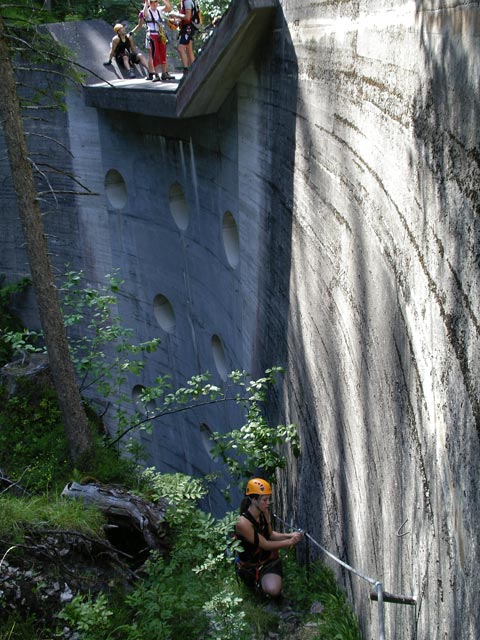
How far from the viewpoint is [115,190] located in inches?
601

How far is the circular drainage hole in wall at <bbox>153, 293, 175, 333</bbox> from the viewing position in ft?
48.3

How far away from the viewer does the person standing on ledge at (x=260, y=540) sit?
6398mm

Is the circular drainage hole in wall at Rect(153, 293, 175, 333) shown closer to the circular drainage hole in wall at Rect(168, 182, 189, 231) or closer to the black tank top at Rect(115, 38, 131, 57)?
the circular drainage hole in wall at Rect(168, 182, 189, 231)

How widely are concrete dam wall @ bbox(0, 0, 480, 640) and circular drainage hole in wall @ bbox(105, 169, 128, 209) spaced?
2524mm

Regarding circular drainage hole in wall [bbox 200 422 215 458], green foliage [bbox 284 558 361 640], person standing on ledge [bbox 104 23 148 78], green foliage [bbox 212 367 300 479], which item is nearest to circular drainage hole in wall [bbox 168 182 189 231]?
person standing on ledge [bbox 104 23 148 78]

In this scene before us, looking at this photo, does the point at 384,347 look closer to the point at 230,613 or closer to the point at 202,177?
the point at 230,613

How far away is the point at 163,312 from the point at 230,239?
12.9 ft

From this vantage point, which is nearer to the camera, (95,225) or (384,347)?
(384,347)

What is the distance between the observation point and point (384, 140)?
430 cm

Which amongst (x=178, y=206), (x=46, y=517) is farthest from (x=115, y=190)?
(x=46, y=517)

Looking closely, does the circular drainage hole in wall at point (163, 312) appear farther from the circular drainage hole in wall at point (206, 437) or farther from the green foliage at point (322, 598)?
the green foliage at point (322, 598)

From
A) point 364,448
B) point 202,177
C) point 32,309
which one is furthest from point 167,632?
point 32,309

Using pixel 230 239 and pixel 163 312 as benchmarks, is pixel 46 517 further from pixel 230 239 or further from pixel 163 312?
pixel 163 312

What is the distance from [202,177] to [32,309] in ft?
24.5
